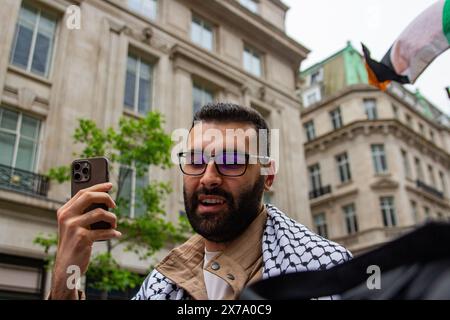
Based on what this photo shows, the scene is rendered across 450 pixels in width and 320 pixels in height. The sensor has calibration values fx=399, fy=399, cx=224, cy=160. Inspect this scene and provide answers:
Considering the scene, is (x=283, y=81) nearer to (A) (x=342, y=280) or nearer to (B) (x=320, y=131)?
(B) (x=320, y=131)

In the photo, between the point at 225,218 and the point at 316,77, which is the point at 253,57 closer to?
the point at 316,77

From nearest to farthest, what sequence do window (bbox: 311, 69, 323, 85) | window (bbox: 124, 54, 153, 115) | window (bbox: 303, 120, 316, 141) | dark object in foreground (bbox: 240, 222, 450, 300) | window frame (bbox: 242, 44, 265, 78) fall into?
dark object in foreground (bbox: 240, 222, 450, 300) < window (bbox: 124, 54, 153, 115) < window frame (bbox: 242, 44, 265, 78) < window (bbox: 303, 120, 316, 141) < window (bbox: 311, 69, 323, 85)

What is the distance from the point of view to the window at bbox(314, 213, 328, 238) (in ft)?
106

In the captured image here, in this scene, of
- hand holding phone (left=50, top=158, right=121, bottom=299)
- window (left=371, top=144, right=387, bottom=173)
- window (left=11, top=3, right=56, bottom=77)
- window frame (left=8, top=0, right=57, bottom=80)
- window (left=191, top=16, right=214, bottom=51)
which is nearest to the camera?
hand holding phone (left=50, top=158, right=121, bottom=299)

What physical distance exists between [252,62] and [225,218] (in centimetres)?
2249

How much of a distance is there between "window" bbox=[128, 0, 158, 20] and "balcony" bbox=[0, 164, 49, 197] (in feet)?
31.1

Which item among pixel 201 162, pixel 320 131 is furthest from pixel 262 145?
pixel 320 131

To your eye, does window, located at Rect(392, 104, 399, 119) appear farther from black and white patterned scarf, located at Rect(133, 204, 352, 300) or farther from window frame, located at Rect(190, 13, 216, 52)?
black and white patterned scarf, located at Rect(133, 204, 352, 300)

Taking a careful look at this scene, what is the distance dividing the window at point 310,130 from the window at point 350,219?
7527mm

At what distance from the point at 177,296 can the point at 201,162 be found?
66 cm

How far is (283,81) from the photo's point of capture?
81.0 feet

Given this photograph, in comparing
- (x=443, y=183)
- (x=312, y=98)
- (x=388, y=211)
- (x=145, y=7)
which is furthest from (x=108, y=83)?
(x=443, y=183)

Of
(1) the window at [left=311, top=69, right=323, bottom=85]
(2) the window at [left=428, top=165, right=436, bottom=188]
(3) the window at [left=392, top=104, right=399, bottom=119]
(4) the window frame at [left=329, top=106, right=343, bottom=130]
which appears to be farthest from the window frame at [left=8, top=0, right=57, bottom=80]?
(2) the window at [left=428, top=165, right=436, bottom=188]

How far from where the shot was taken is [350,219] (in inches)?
1223
